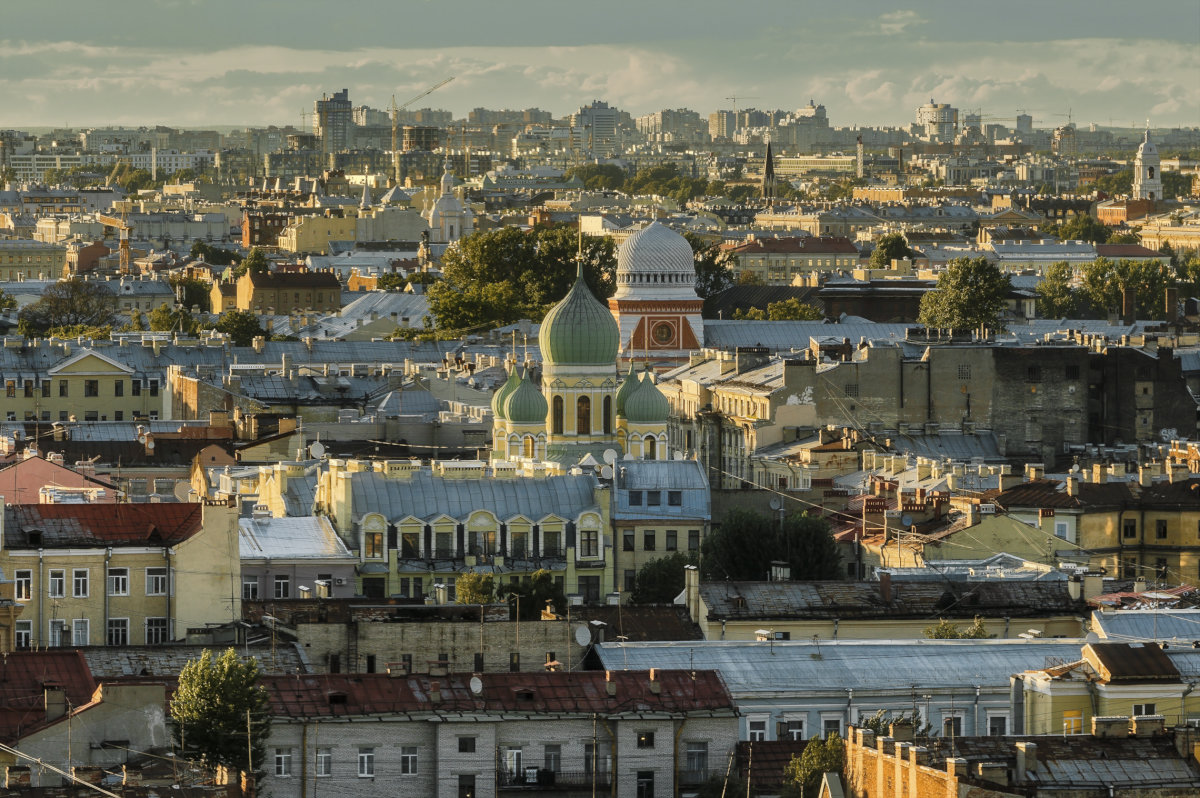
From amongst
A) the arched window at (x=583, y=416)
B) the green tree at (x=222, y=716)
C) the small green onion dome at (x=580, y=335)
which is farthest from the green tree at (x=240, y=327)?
the green tree at (x=222, y=716)

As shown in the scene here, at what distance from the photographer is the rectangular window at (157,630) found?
42031 millimetres

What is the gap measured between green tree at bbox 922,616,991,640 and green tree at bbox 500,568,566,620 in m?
4.83

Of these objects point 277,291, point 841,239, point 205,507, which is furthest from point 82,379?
point 841,239

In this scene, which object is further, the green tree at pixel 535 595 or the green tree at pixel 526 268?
the green tree at pixel 526 268

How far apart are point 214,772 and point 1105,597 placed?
59.7 ft

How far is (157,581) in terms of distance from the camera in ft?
139

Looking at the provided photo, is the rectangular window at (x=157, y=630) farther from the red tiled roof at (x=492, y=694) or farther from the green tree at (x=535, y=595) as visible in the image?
the red tiled roof at (x=492, y=694)

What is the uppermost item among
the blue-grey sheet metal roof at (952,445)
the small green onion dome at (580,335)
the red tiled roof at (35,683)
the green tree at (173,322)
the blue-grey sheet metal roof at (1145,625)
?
the small green onion dome at (580,335)

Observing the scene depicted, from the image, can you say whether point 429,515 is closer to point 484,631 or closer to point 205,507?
point 205,507

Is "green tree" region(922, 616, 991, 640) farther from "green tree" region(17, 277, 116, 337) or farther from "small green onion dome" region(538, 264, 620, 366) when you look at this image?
"green tree" region(17, 277, 116, 337)

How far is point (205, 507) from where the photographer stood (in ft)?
141

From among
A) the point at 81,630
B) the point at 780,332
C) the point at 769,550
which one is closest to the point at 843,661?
the point at 81,630

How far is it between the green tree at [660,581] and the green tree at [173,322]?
64877mm

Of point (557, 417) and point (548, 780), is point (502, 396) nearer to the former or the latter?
point (557, 417)
